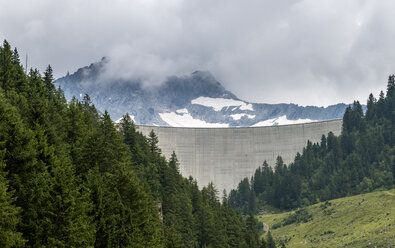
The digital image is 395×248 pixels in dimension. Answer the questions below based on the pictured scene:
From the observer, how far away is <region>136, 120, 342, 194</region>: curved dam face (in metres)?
189

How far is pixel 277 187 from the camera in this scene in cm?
15200

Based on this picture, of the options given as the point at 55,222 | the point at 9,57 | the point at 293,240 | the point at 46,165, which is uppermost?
the point at 9,57

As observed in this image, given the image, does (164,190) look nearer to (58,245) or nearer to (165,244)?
(165,244)

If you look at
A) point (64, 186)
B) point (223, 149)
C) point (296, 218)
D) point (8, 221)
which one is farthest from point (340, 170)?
point (8, 221)

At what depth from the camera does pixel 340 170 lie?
142 m

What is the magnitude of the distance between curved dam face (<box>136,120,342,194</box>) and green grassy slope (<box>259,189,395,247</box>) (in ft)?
196

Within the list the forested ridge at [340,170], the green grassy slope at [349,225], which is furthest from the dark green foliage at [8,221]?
the forested ridge at [340,170]

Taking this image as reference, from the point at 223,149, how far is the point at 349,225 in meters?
89.0

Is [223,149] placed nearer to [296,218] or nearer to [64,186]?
[296,218]

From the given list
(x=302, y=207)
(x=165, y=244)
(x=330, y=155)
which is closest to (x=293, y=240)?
(x=302, y=207)

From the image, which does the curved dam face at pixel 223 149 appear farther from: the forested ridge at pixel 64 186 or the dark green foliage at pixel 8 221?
the dark green foliage at pixel 8 221

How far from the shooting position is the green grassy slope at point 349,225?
95.0m

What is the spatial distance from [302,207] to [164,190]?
69.6 metres

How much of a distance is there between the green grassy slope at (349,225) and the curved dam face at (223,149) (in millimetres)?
59600
